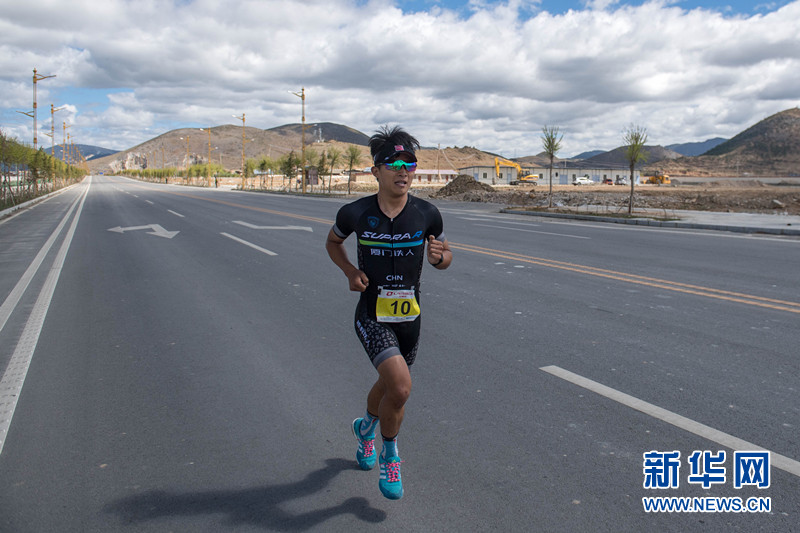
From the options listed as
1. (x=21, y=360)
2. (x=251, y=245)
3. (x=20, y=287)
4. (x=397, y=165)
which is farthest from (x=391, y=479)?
(x=251, y=245)

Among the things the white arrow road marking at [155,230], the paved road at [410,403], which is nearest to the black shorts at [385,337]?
the paved road at [410,403]

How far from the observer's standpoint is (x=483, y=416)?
4105mm

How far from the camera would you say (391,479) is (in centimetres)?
314

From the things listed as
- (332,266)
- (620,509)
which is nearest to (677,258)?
(332,266)

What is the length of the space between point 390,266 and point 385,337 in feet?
1.23

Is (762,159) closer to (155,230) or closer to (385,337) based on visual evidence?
(155,230)

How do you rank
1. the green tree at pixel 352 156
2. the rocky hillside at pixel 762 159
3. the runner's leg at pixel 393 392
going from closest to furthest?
the runner's leg at pixel 393 392, the green tree at pixel 352 156, the rocky hillside at pixel 762 159

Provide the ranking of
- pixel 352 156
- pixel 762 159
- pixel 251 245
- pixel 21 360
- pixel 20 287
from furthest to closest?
pixel 762 159
pixel 352 156
pixel 251 245
pixel 20 287
pixel 21 360

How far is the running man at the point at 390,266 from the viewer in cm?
316

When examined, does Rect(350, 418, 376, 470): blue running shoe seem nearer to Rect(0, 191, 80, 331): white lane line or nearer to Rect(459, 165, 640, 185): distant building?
Rect(0, 191, 80, 331): white lane line

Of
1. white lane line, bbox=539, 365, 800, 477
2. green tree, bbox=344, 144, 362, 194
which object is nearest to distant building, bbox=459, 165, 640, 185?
green tree, bbox=344, 144, 362, 194

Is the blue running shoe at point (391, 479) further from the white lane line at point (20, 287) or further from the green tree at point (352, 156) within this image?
the green tree at point (352, 156)

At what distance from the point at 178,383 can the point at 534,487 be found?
299 centimetres

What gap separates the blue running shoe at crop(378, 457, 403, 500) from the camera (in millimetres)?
3100
